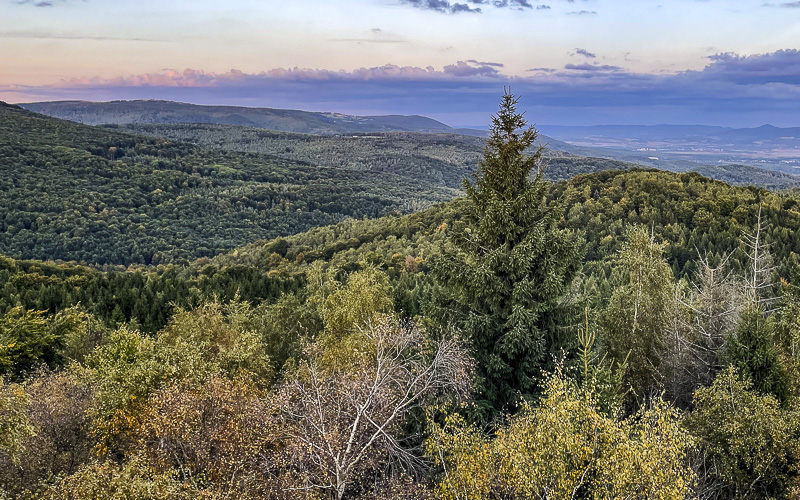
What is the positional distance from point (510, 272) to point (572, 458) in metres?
8.71

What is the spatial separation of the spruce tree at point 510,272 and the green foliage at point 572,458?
558 cm

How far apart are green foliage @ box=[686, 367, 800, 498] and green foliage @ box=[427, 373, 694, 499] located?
15.8 ft

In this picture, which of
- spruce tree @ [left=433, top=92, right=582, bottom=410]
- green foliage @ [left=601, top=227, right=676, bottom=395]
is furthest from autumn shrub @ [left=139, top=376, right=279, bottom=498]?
green foliage @ [left=601, top=227, right=676, bottom=395]

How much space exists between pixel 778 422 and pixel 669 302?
45.8 ft

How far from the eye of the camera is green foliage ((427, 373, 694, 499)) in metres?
11.2

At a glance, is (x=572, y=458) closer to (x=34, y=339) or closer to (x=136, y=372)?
(x=136, y=372)

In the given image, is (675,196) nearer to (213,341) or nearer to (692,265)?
(692,265)

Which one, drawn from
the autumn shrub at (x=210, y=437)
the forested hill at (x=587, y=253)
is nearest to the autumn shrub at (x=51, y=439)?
the autumn shrub at (x=210, y=437)

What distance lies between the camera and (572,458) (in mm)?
12305

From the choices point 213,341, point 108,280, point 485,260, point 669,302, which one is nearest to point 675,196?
point 669,302

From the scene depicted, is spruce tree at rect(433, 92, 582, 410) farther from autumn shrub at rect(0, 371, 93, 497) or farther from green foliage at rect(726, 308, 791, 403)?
autumn shrub at rect(0, 371, 93, 497)

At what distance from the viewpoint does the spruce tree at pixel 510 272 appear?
62.1 feet

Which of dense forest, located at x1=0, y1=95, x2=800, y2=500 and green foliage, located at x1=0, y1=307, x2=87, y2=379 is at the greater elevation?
dense forest, located at x1=0, y1=95, x2=800, y2=500

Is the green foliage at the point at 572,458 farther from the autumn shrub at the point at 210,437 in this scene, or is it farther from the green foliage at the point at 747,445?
the autumn shrub at the point at 210,437
